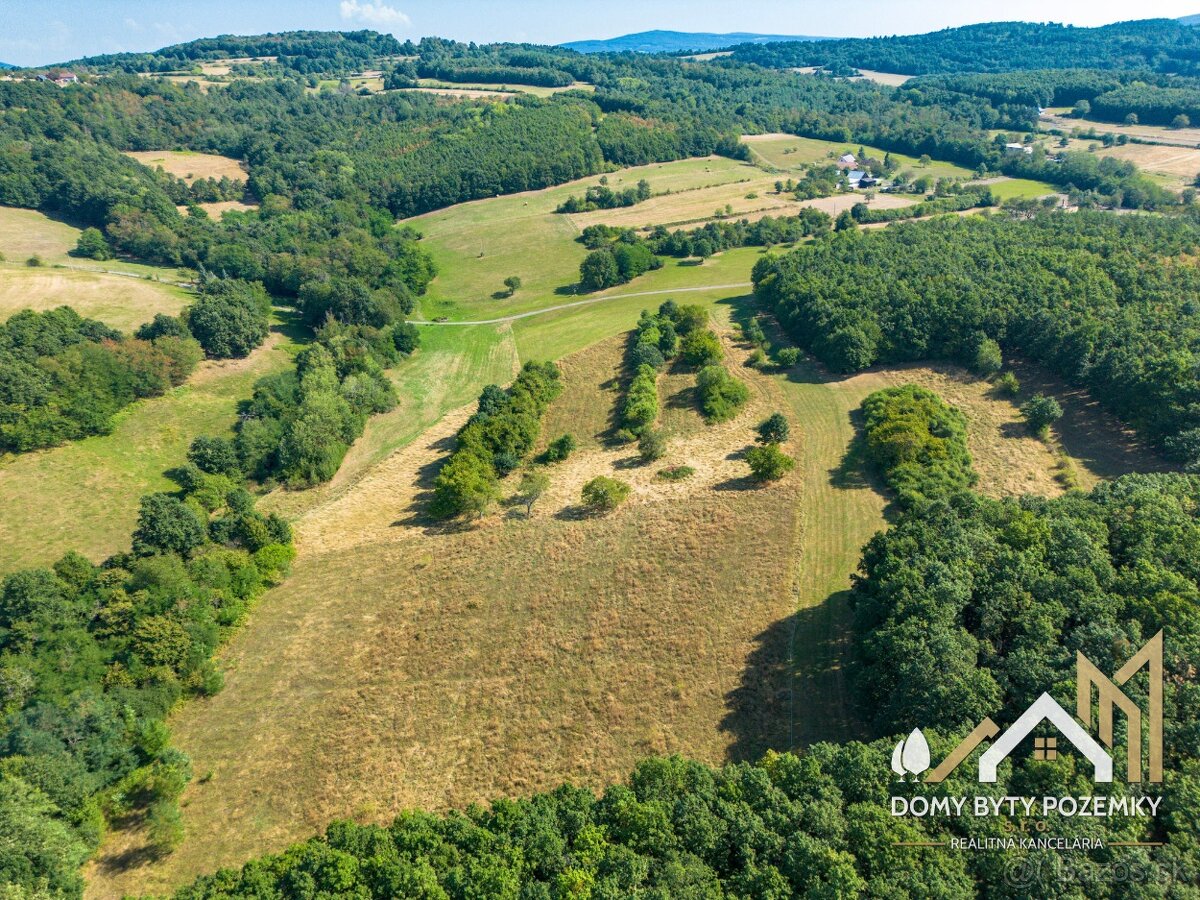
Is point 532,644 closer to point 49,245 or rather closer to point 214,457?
point 214,457

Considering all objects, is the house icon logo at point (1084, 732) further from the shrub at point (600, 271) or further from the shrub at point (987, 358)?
the shrub at point (600, 271)

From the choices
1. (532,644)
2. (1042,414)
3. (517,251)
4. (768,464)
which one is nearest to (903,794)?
(532,644)

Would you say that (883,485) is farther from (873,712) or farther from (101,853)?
(101,853)

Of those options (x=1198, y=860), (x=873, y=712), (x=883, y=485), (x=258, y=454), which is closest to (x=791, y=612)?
(x=873, y=712)

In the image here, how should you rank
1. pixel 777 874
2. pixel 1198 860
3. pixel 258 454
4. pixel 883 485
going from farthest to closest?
1. pixel 258 454
2. pixel 883 485
3. pixel 777 874
4. pixel 1198 860

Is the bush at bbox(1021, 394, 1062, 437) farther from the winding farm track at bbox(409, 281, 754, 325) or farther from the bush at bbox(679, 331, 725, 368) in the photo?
the winding farm track at bbox(409, 281, 754, 325)

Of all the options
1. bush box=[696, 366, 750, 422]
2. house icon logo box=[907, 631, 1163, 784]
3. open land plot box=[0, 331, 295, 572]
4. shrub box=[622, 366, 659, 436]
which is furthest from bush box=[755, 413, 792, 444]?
open land plot box=[0, 331, 295, 572]
